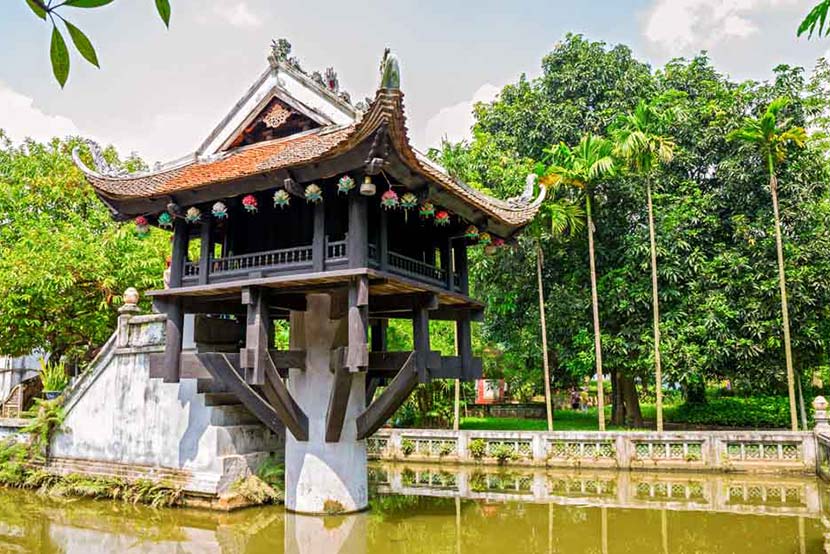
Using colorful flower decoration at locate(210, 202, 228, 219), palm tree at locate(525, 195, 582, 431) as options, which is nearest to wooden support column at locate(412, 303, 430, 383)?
colorful flower decoration at locate(210, 202, 228, 219)

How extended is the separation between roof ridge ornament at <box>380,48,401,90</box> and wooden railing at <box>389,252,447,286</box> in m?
2.08

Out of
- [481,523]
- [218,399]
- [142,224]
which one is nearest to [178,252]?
[142,224]

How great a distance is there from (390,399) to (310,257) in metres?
2.00

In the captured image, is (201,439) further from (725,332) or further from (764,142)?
(764,142)

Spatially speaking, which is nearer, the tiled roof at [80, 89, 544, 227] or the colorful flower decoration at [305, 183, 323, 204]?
the tiled roof at [80, 89, 544, 227]

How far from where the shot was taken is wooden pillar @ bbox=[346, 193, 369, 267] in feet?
22.9

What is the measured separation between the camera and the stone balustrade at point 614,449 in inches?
464

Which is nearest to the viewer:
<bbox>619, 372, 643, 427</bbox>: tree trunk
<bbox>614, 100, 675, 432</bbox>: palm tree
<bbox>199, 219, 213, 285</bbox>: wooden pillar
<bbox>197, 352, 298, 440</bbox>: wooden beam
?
<bbox>197, 352, 298, 440</bbox>: wooden beam

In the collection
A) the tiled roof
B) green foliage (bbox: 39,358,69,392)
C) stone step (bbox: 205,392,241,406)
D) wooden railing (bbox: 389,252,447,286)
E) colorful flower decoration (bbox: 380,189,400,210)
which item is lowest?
stone step (bbox: 205,392,241,406)

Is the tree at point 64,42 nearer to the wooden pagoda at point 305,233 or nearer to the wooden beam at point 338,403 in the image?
the wooden pagoda at point 305,233

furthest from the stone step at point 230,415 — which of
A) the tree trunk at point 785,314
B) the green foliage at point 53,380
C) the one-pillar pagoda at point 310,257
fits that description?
the tree trunk at point 785,314

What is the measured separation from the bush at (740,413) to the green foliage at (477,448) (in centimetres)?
841

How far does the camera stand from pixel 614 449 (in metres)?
12.7

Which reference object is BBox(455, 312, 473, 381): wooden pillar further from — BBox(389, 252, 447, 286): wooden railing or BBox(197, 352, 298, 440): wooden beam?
BBox(197, 352, 298, 440): wooden beam
